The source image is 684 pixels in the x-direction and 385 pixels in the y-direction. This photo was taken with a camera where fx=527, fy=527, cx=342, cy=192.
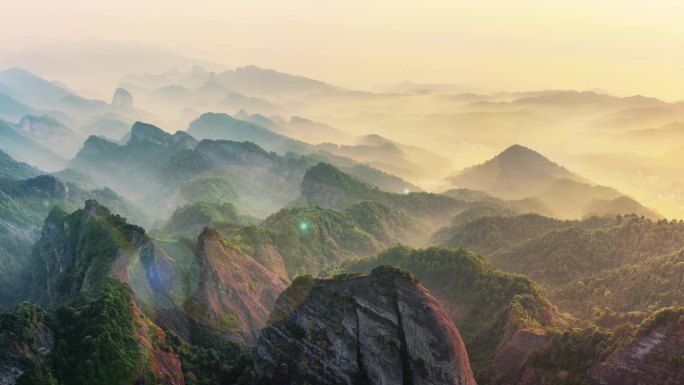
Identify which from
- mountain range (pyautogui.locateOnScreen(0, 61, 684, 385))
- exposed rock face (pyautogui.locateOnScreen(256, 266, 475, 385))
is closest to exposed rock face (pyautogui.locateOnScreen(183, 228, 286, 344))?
mountain range (pyautogui.locateOnScreen(0, 61, 684, 385))

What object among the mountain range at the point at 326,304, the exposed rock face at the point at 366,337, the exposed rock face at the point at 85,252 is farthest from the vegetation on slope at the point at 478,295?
the exposed rock face at the point at 85,252

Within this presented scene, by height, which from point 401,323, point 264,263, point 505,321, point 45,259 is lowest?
point 45,259

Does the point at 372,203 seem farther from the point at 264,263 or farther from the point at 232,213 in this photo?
the point at 264,263

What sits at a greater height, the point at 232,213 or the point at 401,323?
the point at 401,323

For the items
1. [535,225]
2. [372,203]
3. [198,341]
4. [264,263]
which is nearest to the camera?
[198,341]

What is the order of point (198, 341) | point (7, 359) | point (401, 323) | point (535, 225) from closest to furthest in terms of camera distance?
point (7, 359)
point (401, 323)
point (198, 341)
point (535, 225)

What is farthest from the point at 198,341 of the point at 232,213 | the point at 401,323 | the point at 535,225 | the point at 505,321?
the point at 535,225

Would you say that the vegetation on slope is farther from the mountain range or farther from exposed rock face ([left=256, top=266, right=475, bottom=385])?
exposed rock face ([left=256, top=266, right=475, bottom=385])

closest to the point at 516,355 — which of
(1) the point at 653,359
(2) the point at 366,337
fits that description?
(1) the point at 653,359
